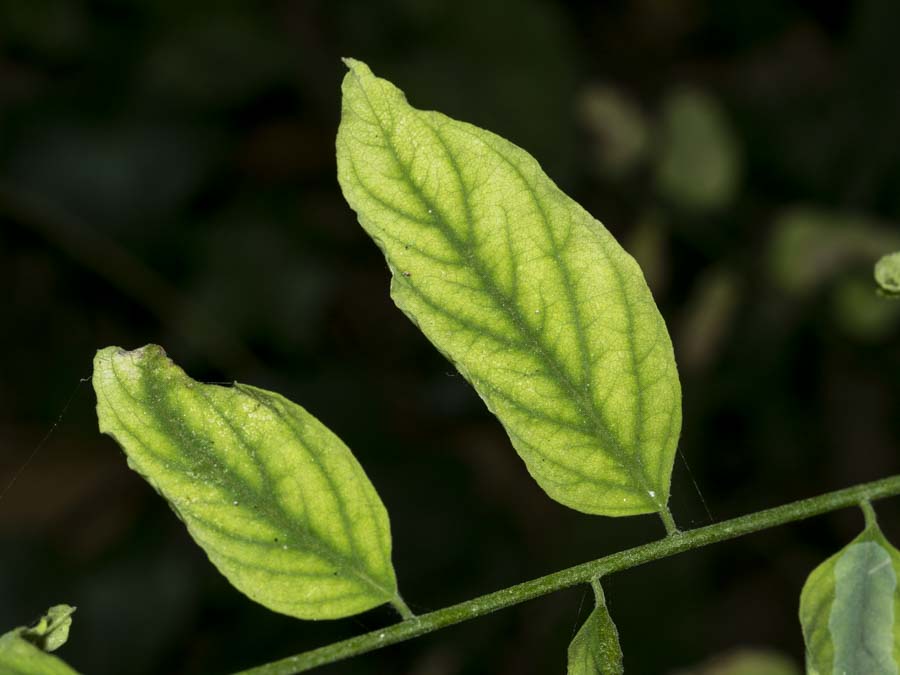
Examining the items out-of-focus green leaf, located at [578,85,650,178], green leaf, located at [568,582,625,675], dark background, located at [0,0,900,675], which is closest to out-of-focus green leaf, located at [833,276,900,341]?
dark background, located at [0,0,900,675]

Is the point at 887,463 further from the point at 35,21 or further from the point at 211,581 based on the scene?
the point at 35,21

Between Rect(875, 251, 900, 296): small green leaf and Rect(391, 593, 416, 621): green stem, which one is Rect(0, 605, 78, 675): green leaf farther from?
Rect(875, 251, 900, 296): small green leaf

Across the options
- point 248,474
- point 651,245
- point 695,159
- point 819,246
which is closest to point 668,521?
point 248,474

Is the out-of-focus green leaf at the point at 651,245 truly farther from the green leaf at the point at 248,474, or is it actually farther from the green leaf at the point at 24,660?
the green leaf at the point at 24,660

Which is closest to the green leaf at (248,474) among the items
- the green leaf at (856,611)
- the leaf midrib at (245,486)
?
the leaf midrib at (245,486)

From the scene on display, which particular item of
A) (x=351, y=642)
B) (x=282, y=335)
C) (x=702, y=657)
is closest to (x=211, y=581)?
(x=282, y=335)

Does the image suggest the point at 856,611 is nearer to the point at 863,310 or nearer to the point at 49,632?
the point at 49,632
